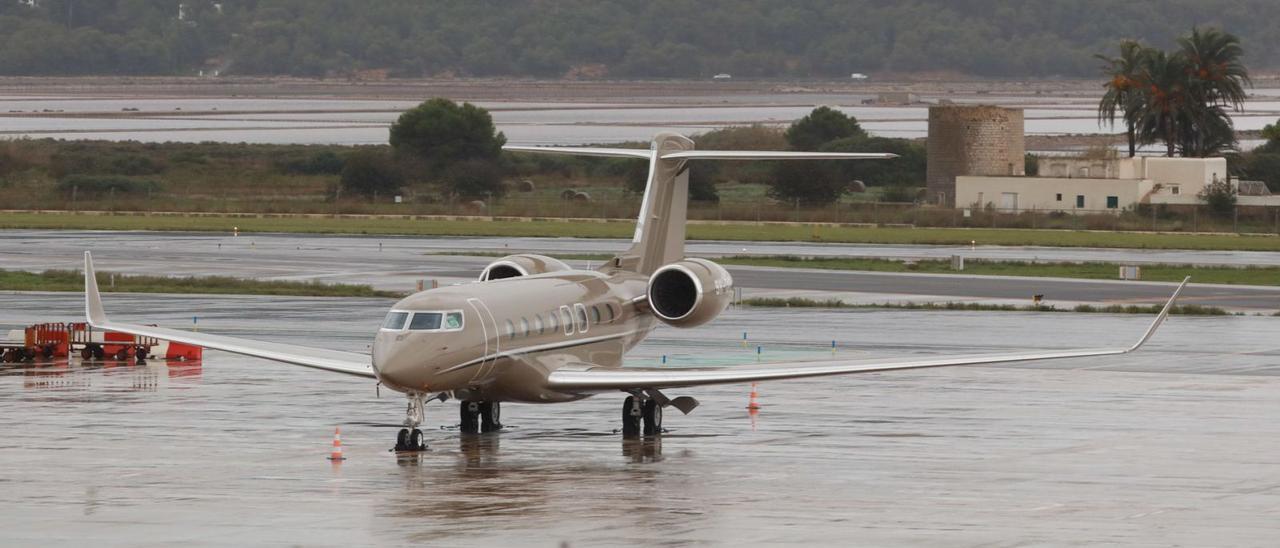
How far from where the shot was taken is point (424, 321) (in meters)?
27.1

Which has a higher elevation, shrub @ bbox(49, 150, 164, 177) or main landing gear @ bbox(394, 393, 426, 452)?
shrub @ bbox(49, 150, 164, 177)

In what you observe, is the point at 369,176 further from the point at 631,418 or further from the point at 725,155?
the point at 631,418

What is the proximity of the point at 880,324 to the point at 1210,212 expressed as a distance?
2664 inches

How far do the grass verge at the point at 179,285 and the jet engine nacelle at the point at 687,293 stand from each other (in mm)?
27437

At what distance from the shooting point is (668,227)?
116ft

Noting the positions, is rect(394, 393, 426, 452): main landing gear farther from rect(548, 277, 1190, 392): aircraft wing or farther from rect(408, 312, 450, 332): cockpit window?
rect(548, 277, 1190, 392): aircraft wing

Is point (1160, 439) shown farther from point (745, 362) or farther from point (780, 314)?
point (780, 314)

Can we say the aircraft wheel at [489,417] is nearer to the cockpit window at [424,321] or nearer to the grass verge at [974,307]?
the cockpit window at [424,321]

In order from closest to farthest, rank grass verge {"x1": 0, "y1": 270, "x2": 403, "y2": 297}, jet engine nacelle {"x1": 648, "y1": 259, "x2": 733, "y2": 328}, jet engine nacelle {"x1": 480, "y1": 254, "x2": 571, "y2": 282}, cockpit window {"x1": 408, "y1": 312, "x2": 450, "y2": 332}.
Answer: cockpit window {"x1": 408, "y1": 312, "x2": 450, "y2": 332} < jet engine nacelle {"x1": 648, "y1": 259, "x2": 733, "y2": 328} < jet engine nacelle {"x1": 480, "y1": 254, "x2": 571, "y2": 282} < grass verge {"x1": 0, "y1": 270, "x2": 403, "y2": 297}

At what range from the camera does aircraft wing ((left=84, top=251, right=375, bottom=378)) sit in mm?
29156

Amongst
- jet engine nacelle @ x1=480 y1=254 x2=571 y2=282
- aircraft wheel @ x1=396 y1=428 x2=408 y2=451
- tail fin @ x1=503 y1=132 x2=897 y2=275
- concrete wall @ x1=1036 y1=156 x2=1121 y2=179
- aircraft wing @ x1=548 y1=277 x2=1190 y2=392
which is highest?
concrete wall @ x1=1036 y1=156 x2=1121 y2=179

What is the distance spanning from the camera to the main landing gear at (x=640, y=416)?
98.2 ft

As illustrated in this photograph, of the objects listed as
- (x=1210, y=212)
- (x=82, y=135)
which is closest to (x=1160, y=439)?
(x=1210, y=212)

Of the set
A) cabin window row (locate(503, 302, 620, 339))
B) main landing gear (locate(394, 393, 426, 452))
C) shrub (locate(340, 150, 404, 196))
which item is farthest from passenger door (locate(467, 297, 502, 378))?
shrub (locate(340, 150, 404, 196))
